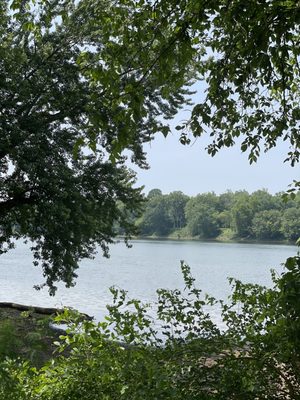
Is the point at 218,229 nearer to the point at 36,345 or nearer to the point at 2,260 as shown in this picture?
the point at 2,260

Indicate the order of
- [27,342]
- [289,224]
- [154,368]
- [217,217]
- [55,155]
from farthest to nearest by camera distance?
1. [217,217]
2. [289,224]
3. [55,155]
4. [27,342]
5. [154,368]

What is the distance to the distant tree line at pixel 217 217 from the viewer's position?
94688mm

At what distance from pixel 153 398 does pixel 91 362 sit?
56cm

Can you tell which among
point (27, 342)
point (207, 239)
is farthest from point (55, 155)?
point (207, 239)

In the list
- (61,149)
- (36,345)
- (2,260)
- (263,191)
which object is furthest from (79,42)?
(263,191)

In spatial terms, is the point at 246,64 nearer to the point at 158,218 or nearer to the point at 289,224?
the point at 289,224

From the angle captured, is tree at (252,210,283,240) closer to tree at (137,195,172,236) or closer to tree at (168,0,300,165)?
tree at (137,195,172,236)

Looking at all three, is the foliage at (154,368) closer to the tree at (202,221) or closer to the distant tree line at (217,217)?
the distant tree line at (217,217)

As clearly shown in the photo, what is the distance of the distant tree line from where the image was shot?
94.7 metres

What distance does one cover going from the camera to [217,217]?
109000 millimetres

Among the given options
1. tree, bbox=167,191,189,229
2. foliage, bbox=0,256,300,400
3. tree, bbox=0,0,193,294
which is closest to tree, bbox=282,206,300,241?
tree, bbox=167,191,189,229

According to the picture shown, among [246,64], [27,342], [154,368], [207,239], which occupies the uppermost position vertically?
[246,64]

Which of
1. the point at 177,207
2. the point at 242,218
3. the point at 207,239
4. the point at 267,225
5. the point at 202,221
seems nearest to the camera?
the point at 267,225

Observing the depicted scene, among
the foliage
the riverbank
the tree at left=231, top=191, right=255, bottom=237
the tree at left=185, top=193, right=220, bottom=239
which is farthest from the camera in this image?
the tree at left=185, top=193, right=220, bottom=239
